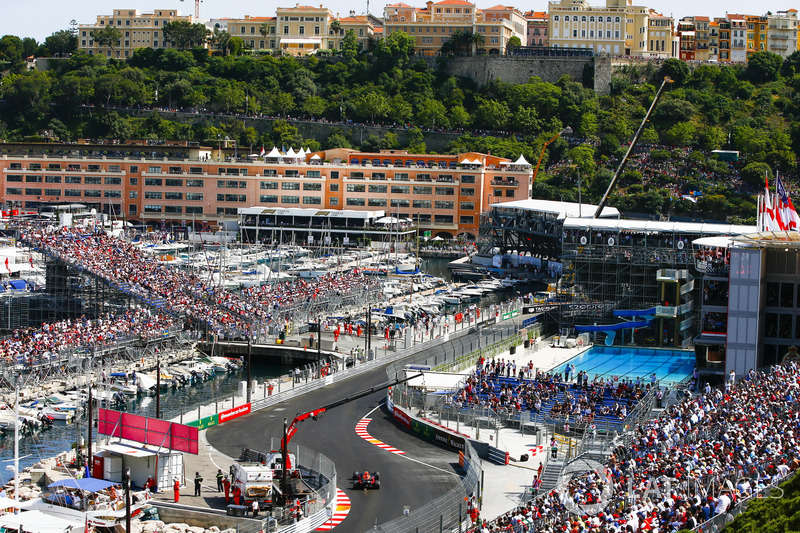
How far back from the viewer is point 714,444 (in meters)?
31.7

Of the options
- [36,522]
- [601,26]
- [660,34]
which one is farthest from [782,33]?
[36,522]

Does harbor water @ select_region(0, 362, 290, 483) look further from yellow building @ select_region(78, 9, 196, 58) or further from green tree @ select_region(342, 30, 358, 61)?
yellow building @ select_region(78, 9, 196, 58)

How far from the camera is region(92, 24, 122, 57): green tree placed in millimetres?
178262

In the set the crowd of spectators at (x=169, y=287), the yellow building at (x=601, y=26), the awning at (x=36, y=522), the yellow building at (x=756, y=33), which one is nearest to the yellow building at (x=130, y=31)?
the yellow building at (x=601, y=26)

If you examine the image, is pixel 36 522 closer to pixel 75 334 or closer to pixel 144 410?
pixel 144 410

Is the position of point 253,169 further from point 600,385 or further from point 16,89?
point 600,385

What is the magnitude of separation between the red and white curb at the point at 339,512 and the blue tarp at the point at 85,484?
6.48m

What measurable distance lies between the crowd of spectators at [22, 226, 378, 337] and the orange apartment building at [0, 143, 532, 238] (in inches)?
1736

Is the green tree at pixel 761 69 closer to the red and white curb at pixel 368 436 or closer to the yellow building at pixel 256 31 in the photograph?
the yellow building at pixel 256 31

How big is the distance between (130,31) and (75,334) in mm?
137573

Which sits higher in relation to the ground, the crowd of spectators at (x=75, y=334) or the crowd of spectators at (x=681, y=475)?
the crowd of spectators at (x=681, y=475)

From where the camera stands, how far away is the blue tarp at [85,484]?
109 ft

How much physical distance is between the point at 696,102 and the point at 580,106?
14.1 metres

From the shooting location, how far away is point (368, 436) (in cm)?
4322
